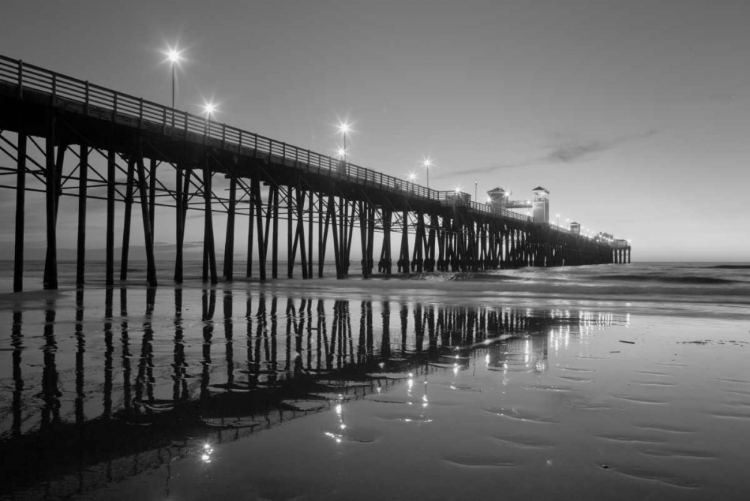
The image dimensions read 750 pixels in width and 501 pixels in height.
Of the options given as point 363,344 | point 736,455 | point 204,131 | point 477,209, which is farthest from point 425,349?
point 477,209

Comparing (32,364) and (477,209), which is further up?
(477,209)

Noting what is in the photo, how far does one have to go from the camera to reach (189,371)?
4695 mm

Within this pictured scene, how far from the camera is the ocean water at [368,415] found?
90.4 inches

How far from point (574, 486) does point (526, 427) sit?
32.2 inches

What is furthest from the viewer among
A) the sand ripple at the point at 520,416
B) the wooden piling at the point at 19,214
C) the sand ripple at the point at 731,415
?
the wooden piling at the point at 19,214

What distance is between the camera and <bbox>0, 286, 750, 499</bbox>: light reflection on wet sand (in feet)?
7.57

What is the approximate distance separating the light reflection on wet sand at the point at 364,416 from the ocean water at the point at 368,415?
Result: 0.02 meters

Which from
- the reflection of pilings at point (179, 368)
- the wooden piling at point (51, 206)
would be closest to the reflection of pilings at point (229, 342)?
the reflection of pilings at point (179, 368)

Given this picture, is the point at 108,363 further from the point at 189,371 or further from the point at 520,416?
the point at 520,416

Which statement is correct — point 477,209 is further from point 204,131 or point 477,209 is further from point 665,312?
point 665,312

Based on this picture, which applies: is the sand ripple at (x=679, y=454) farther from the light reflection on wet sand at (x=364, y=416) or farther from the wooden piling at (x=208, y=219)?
the wooden piling at (x=208, y=219)

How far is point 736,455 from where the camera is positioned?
2617mm

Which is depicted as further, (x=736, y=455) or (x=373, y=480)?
(x=736, y=455)

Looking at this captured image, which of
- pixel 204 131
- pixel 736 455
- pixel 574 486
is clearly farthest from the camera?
pixel 204 131
